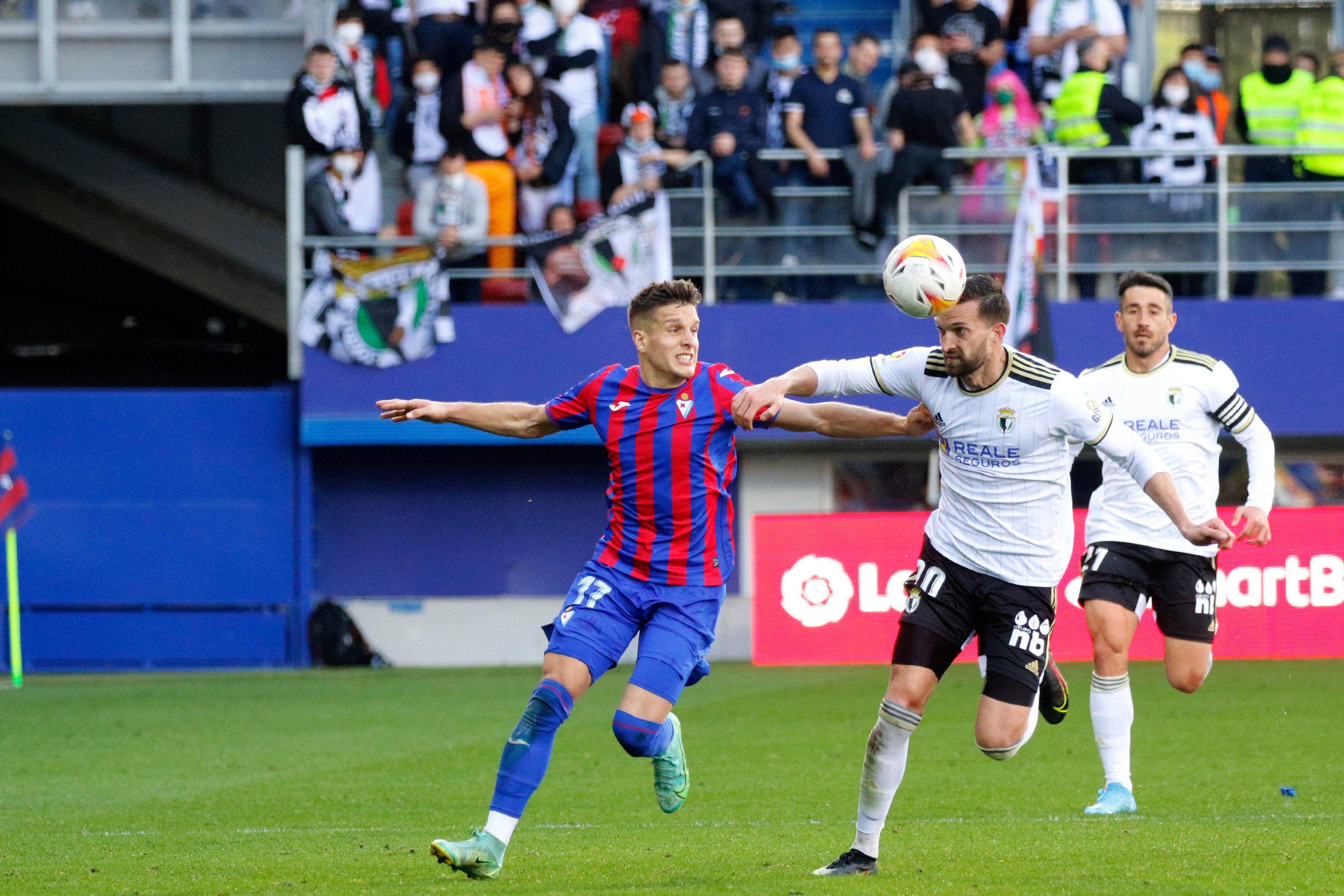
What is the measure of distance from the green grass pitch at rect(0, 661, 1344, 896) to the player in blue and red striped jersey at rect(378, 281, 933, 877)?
2.04ft

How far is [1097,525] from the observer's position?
8273mm

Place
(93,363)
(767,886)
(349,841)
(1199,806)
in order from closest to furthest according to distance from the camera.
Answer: (767,886) < (349,841) < (1199,806) < (93,363)

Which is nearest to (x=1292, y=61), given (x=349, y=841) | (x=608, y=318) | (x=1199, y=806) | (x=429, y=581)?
(x=608, y=318)

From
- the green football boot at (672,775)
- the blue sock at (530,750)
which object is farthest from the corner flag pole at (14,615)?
the blue sock at (530,750)

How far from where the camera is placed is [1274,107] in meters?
16.3

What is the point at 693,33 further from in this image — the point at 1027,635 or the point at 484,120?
the point at 1027,635

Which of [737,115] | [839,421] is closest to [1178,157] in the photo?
[737,115]

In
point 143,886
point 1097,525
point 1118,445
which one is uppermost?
point 1118,445

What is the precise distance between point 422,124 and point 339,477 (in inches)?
143

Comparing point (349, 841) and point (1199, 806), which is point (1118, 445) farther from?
point (349, 841)

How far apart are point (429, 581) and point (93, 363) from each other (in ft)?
23.7

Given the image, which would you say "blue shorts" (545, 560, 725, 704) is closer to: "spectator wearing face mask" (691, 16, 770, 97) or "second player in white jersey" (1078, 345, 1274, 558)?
"second player in white jersey" (1078, 345, 1274, 558)

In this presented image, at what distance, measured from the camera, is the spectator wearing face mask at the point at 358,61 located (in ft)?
54.0

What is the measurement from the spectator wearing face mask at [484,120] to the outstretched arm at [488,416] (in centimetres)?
990
